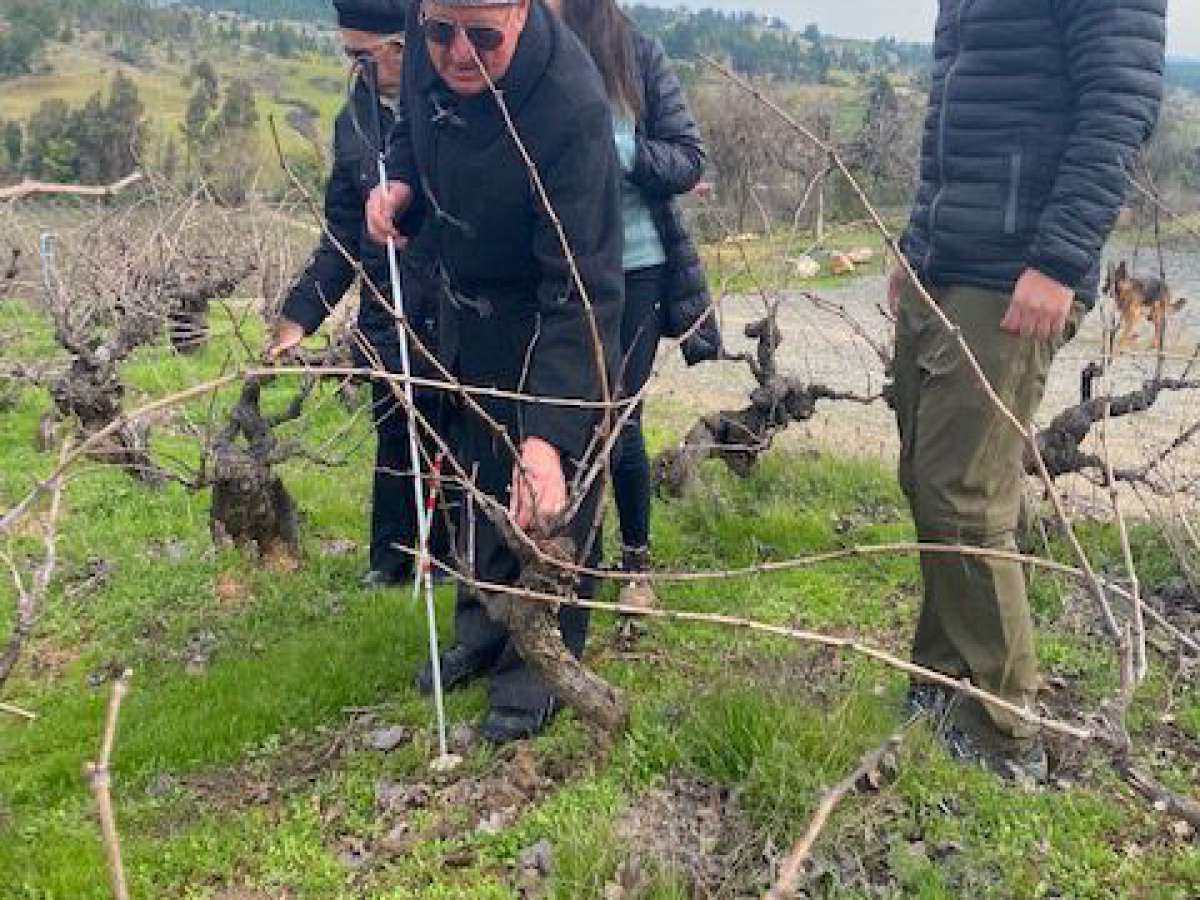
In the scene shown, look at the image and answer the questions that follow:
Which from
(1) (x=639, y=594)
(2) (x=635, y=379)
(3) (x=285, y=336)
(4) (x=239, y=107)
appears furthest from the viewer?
(4) (x=239, y=107)

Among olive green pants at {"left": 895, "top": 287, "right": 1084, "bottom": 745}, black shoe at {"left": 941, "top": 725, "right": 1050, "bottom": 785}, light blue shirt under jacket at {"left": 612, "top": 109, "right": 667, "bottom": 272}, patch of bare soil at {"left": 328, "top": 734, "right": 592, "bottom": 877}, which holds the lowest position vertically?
patch of bare soil at {"left": 328, "top": 734, "right": 592, "bottom": 877}

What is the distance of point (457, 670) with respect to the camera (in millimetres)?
4137

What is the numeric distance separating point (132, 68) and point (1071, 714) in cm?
8111

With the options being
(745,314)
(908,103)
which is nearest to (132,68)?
(908,103)

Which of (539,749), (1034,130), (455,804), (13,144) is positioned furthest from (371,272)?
(13,144)

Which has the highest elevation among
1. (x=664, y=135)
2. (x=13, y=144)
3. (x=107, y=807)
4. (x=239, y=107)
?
(x=239, y=107)

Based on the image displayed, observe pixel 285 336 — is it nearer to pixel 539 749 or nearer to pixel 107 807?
pixel 539 749

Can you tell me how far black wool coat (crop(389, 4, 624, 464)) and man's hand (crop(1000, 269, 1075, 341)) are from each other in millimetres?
1051

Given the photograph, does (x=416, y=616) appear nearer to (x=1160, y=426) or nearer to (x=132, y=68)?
(x=1160, y=426)

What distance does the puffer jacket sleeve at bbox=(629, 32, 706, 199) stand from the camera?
4.02 meters

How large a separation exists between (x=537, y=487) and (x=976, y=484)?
→ 1220 mm

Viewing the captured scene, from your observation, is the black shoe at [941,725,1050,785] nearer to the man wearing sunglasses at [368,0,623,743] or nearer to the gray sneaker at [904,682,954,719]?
the gray sneaker at [904,682,954,719]

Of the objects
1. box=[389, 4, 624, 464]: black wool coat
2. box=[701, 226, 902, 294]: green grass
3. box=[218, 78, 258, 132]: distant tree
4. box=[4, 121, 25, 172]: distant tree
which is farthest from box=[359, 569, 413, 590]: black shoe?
box=[4, 121, 25, 172]: distant tree

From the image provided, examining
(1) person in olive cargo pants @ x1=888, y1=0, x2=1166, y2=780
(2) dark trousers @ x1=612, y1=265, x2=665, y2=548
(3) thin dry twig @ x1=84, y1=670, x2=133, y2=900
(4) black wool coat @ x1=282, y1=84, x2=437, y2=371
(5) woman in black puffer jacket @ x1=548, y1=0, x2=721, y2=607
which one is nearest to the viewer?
(3) thin dry twig @ x1=84, y1=670, x2=133, y2=900
